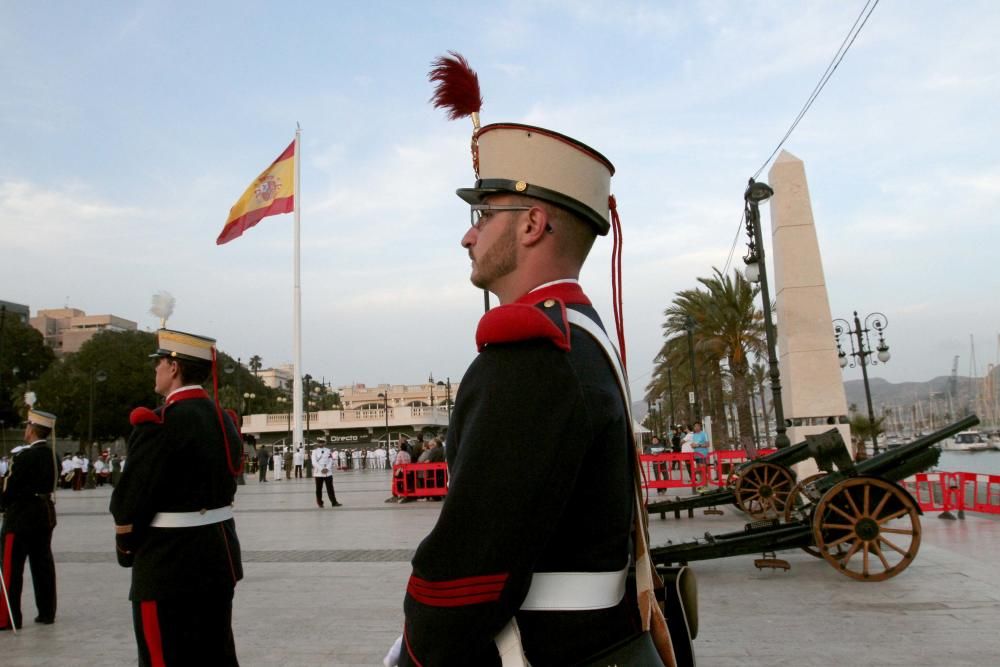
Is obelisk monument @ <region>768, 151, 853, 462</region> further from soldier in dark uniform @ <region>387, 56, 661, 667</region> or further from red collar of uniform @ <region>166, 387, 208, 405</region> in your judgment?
soldier in dark uniform @ <region>387, 56, 661, 667</region>

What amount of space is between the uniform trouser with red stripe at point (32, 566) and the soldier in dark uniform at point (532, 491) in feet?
20.7

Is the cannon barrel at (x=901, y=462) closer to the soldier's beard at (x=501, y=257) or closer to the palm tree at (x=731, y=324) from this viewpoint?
the soldier's beard at (x=501, y=257)

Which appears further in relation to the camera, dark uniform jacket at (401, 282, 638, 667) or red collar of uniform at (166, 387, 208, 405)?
red collar of uniform at (166, 387, 208, 405)

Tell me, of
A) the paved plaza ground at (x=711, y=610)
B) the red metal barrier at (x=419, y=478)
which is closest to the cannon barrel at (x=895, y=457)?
the paved plaza ground at (x=711, y=610)

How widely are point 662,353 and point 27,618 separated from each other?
35.0 metres

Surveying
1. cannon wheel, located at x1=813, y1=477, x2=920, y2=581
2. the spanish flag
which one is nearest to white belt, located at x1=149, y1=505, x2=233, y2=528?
cannon wheel, located at x1=813, y1=477, x2=920, y2=581

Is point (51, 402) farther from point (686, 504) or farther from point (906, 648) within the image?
point (906, 648)

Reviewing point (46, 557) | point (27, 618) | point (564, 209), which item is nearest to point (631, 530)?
point (564, 209)

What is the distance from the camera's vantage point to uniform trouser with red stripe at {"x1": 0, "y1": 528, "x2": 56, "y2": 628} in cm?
643

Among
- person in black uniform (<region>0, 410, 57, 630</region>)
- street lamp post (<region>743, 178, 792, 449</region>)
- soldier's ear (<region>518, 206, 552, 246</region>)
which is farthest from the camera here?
street lamp post (<region>743, 178, 792, 449</region>)

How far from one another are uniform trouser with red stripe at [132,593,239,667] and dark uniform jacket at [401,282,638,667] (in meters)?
2.36

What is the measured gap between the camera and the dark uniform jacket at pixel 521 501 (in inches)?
53.6

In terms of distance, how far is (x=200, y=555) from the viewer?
3561 mm

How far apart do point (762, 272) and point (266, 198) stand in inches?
773
